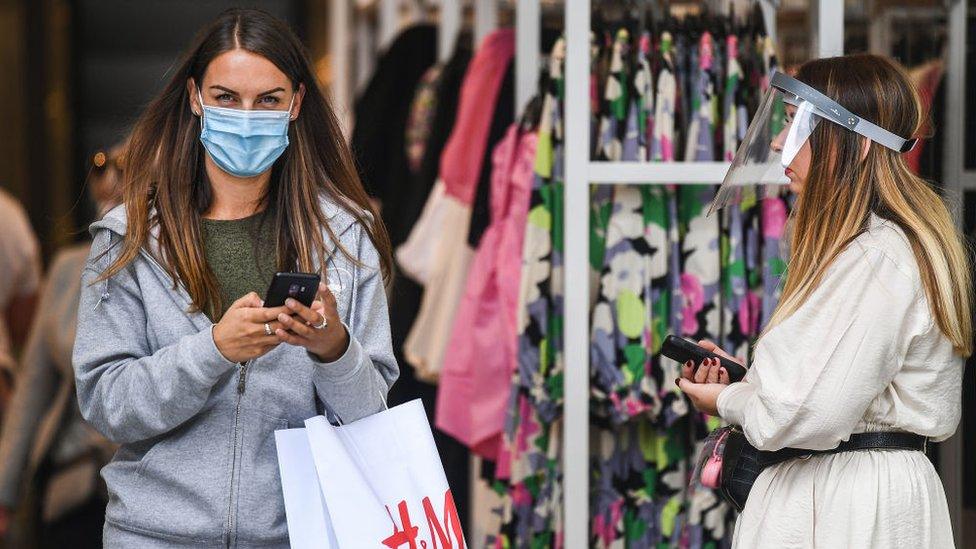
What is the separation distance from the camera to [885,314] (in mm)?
1954

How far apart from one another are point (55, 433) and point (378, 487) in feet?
6.19

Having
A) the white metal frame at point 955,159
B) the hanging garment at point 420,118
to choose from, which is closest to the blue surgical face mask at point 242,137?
the white metal frame at point 955,159

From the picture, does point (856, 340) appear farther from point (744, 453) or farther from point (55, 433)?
point (55, 433)

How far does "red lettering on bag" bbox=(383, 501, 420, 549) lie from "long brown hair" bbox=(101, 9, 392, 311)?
394 mm

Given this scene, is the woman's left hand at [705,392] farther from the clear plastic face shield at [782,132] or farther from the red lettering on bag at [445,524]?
the red lettering on bag at [445,524]

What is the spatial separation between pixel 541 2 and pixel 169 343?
6.37 feet

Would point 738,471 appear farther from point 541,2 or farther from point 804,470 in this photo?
point 541,2

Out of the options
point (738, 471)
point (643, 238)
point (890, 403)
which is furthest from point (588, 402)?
point (890, 403)

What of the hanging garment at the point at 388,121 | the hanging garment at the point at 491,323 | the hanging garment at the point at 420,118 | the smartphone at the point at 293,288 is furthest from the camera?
the hanging garment at the point at 388,121

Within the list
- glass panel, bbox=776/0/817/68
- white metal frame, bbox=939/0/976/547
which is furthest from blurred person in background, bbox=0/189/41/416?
white metal frame, bbox=939/0/976/547

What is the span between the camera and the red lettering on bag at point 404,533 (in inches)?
75.0

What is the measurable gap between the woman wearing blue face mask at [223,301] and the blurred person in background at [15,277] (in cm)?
254

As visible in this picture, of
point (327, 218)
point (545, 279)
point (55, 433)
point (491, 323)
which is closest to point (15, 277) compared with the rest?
point (55, 433)

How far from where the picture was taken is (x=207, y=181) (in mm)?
2088
